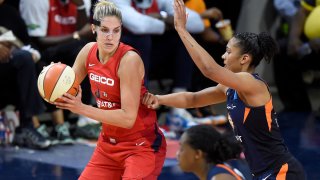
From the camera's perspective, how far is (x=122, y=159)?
4.55 meters

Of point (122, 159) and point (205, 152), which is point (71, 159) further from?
point (205, 152)

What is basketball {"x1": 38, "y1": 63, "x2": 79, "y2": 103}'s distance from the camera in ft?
13.8

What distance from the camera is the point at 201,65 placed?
13.6 feet

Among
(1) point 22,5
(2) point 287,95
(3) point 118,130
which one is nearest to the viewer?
(3) point 118,130

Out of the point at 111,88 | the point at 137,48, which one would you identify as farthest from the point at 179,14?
the point at 137,48

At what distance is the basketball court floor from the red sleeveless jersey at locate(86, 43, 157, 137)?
62.7 inches

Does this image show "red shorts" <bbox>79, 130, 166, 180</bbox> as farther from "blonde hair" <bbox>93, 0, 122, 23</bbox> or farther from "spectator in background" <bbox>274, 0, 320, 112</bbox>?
"spectator in background" <bbox>274, 0, 320, 112</bbox>

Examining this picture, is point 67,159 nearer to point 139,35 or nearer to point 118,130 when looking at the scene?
point 139,35

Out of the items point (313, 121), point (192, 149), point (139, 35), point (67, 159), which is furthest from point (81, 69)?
point (313, 121)

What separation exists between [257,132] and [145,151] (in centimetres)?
73

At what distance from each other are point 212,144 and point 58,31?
11.4ft

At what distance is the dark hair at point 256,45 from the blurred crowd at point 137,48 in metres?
2.99

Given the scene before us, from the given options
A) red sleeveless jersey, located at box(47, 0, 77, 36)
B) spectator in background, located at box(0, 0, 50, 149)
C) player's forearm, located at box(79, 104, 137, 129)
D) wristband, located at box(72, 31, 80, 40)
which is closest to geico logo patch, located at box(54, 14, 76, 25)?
red sleeveless jersey, located at box(47, 0, 77, 36)

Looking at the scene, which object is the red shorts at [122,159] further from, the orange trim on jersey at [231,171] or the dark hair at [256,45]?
the dark hair at [256,45]
